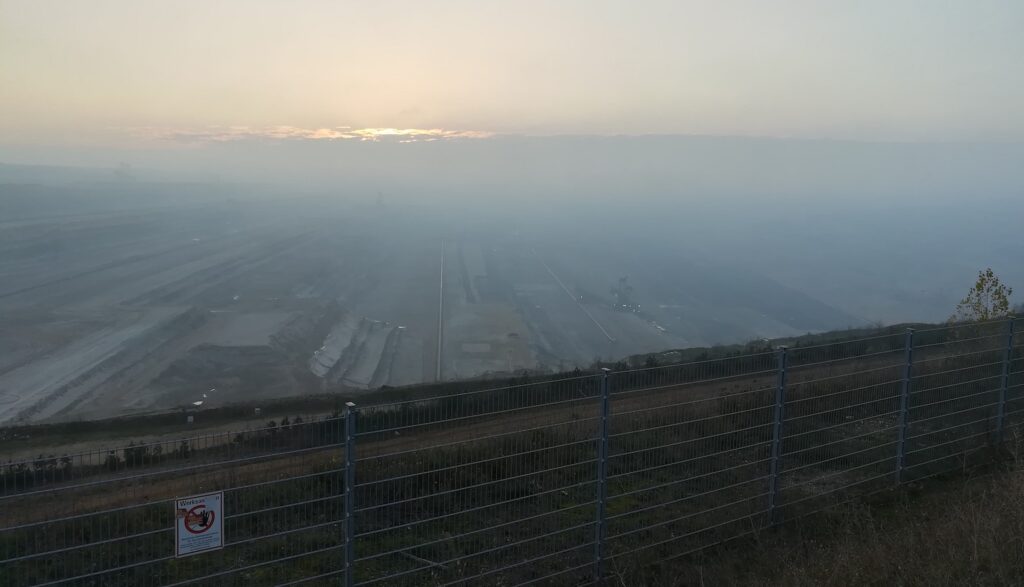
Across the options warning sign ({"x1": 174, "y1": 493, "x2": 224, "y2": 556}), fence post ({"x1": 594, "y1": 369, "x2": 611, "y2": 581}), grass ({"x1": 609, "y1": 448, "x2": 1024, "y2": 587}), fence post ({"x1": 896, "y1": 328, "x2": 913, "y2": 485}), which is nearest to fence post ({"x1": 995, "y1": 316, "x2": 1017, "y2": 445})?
grass ({"x1": 609, "y1": 448, "x2": 1024, "y2": 587})

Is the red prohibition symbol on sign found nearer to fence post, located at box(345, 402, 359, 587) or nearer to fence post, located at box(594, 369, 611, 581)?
fence post, located at box(345, 402, 359, 587)

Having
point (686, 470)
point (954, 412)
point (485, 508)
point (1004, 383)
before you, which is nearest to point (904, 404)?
point (954, 412)

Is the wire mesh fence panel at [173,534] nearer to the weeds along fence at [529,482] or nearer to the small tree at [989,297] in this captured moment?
the weeds along fence at [529,482]

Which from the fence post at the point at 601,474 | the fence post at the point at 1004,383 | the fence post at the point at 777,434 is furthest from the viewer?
the fence post at the point at 1004,383

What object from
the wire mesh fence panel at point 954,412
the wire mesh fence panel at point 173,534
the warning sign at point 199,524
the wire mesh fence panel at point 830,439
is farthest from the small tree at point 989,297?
the warning sign at point 199,524

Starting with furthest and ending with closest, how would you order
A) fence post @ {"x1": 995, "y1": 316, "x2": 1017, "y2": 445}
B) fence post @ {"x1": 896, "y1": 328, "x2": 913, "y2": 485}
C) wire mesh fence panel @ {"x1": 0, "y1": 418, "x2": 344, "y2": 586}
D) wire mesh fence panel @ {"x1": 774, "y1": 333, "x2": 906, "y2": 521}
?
fence post @ {"x1": 995, "y1": 316, "x2": 1017, "y2": 445} → fence post @ {"x1": 896, "y1": 328, "x2": 913, "y2": 485} → wire mesh fence panel @ {"x1": 774, "y1": 333, "x2": 906, "y2": 521} → wire mesh fence panel @ {"x1": 0, "y1": 418, "x2": 344, "y2": 586}

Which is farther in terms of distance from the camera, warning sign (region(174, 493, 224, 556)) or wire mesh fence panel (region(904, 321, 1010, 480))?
wire mesh fence panel (region(904, 321, 1010, 480))
